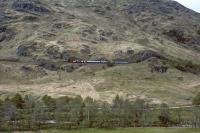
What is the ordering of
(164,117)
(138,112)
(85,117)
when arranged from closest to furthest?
1. (85,117)
2. (164,117)
3. (138,112)

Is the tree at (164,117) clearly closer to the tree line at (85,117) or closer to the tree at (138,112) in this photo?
the tree line at (85,117)

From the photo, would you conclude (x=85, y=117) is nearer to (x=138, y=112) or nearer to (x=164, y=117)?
(x=138, y=112)

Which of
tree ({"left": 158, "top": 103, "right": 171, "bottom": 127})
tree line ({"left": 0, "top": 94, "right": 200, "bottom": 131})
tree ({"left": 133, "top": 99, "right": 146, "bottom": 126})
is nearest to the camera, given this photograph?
tree line ({"left": 0, "top": 94, "right": 200, "bottom": 131})

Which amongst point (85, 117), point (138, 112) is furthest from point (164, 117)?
point (85, 117)

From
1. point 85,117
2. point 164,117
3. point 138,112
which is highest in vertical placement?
point 138,112

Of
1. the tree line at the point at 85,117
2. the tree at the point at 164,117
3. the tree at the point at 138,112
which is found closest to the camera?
the tree line at the point at 85,117

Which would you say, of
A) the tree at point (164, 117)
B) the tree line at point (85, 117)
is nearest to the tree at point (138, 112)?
the tree line at point (85, 117)

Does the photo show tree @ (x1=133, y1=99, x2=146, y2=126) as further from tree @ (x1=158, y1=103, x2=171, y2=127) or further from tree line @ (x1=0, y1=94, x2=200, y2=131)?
tree @ (x1=158, y1=103, x2=171, y2=127)

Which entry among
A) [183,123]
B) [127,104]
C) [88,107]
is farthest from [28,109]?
[183,123]

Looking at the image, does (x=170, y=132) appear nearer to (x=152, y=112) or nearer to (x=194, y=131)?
(x=194, y=131)

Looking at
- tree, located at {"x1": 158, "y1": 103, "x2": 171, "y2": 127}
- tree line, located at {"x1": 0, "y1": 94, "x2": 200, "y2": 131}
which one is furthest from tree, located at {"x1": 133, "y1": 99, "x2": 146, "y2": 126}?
tree, located at {"x1": 158, "y1": 103, "x2": 171, "y2": 127}

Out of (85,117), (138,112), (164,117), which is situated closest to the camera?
(85,117)

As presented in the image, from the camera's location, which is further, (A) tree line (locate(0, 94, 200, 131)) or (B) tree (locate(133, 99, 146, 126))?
(B) tree (locate(133, 99, 146, 126))

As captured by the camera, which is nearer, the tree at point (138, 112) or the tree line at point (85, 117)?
the tree line at point (85, 117)
